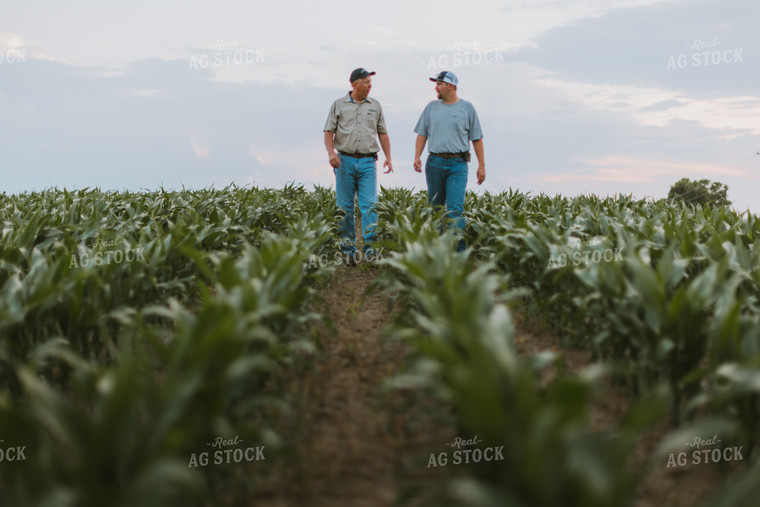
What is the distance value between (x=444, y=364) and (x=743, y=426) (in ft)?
4.60

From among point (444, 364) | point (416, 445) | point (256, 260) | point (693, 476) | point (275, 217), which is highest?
point (275, 217)

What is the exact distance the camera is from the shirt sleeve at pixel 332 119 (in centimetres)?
659

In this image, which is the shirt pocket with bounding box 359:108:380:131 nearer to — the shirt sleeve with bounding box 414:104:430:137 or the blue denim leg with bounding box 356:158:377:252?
the blue denim leg with bounding box 356:158:377:252

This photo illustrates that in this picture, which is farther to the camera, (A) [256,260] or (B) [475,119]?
(B) [475,119]

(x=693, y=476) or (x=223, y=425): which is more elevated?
(x=223, y=425)

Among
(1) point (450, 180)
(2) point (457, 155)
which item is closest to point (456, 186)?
(1) point (450, 180)

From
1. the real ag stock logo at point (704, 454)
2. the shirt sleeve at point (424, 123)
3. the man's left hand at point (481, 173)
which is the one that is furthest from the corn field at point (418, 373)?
the shirt sleeve at point (424, 123)

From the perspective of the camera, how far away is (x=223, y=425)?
5.94 ft

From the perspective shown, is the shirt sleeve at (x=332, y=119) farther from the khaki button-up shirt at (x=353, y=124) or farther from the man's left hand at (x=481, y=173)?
the man's left hand at (x=481, y=173)

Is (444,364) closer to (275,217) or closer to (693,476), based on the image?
(693,476)

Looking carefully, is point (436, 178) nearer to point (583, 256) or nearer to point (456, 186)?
point (456, 186)

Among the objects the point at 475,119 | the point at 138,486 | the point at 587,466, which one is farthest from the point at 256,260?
the point at 475,119

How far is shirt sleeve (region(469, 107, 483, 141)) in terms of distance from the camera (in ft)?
21.6

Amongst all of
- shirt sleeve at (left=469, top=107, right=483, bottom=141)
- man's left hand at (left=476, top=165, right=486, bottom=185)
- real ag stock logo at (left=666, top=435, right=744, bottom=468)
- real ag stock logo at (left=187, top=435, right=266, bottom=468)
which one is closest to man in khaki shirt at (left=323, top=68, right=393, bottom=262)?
shirt sleeve at (left=469, top=107, right=483, bottom=141)
